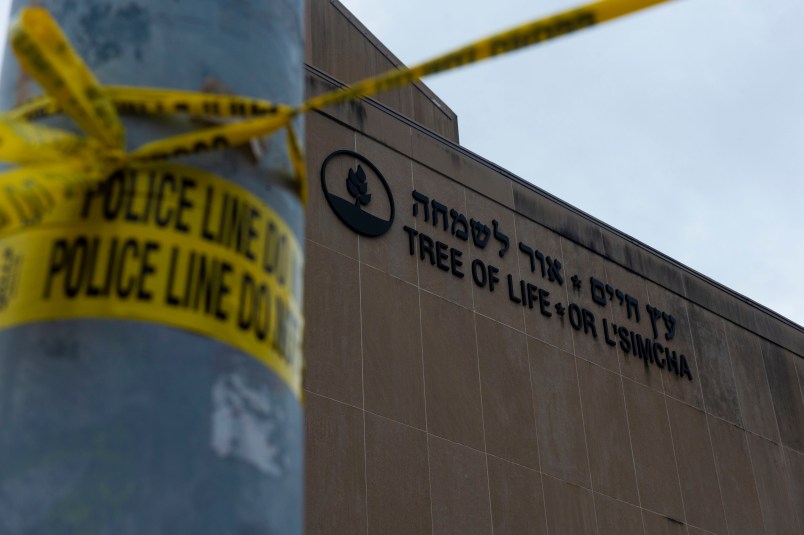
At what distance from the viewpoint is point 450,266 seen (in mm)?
11953

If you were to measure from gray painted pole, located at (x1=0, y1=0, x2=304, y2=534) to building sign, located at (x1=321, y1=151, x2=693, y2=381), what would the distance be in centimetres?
937

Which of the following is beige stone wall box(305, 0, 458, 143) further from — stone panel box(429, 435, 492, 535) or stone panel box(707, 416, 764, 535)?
stone panel box(707, 416, 764, 535)

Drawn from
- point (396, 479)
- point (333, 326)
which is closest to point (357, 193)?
point (333, 326)

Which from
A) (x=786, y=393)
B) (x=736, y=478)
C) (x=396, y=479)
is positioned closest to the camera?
(x=396, y=479)

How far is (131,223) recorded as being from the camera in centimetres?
144

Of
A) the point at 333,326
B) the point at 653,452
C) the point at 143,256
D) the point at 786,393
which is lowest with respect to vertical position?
the point at 143,256

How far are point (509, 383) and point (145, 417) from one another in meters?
10.7

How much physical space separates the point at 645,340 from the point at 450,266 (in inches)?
136

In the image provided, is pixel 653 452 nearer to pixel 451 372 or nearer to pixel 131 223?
pixel 451 372

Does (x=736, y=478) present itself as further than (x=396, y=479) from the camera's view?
Yes

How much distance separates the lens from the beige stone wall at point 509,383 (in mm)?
10125

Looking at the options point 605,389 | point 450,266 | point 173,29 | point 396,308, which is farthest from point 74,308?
point 605,389

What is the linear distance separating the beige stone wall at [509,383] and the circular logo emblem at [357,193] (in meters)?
0.04

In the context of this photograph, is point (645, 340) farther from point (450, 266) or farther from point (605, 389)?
point (450, 266)
